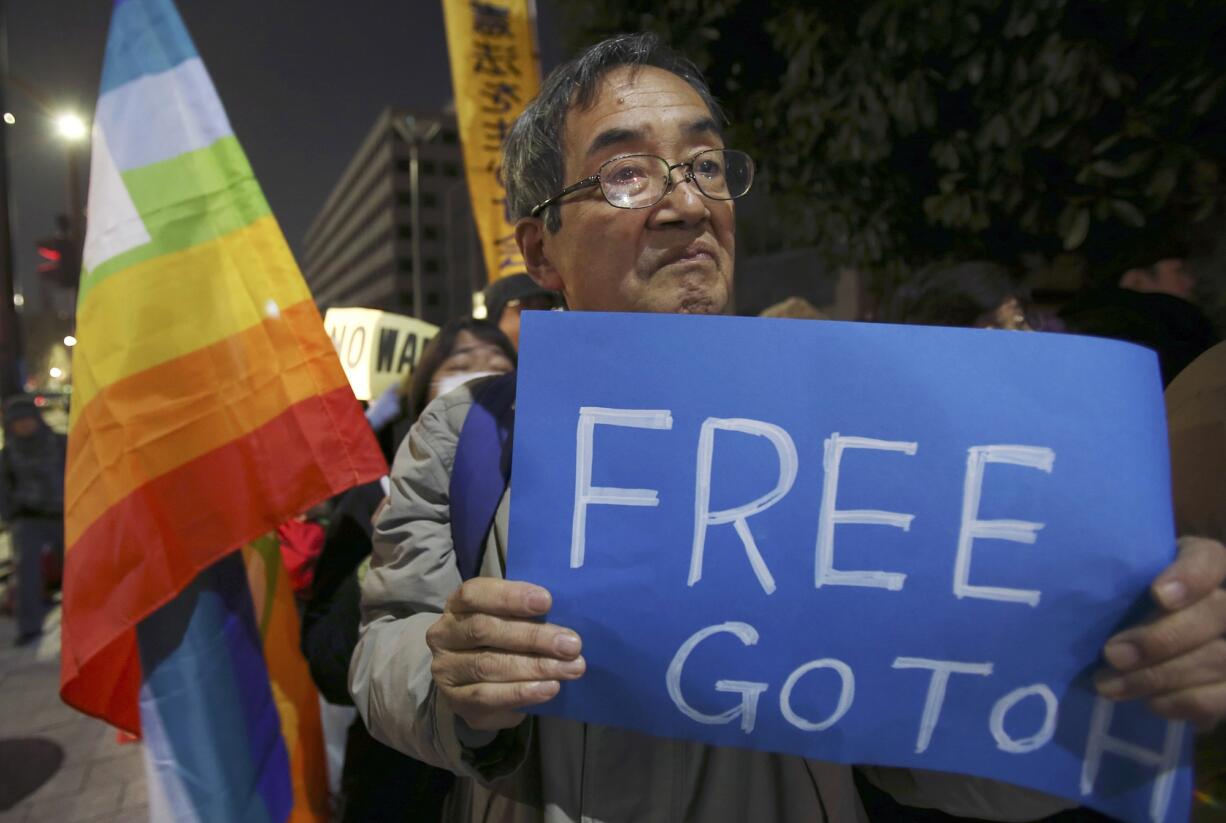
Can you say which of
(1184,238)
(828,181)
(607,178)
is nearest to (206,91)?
(607,178)

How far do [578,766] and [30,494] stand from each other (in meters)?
6.49

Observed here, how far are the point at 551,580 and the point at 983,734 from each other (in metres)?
0.52

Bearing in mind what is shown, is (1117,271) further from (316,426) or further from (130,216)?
(130,216)

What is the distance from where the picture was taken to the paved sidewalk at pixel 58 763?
3064 millimetres

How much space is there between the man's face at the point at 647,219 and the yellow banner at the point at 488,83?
131 inches

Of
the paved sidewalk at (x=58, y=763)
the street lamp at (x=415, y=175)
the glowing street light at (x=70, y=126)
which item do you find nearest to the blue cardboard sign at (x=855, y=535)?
the street lamp at (x=415, y=175)

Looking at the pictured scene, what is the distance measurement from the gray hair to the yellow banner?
10.4 feet

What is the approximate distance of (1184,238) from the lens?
87.7 inches

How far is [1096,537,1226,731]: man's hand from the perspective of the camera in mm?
690

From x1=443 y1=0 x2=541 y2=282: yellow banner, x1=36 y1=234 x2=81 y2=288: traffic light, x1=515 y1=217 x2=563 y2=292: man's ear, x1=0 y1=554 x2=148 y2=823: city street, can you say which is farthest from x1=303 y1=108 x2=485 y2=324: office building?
x1=515 y1=217 x2=563 y2=292: man's ear

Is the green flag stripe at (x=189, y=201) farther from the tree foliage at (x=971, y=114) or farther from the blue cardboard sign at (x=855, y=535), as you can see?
the tree foliage at (x=971, y=114)

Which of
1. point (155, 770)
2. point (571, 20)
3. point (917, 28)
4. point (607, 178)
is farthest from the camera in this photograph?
point (571, 20)

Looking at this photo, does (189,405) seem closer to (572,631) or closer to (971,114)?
(572,631)

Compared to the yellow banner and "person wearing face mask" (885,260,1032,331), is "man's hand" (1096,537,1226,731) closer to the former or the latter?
"person wearing face mask" (885,260,1032,331)
